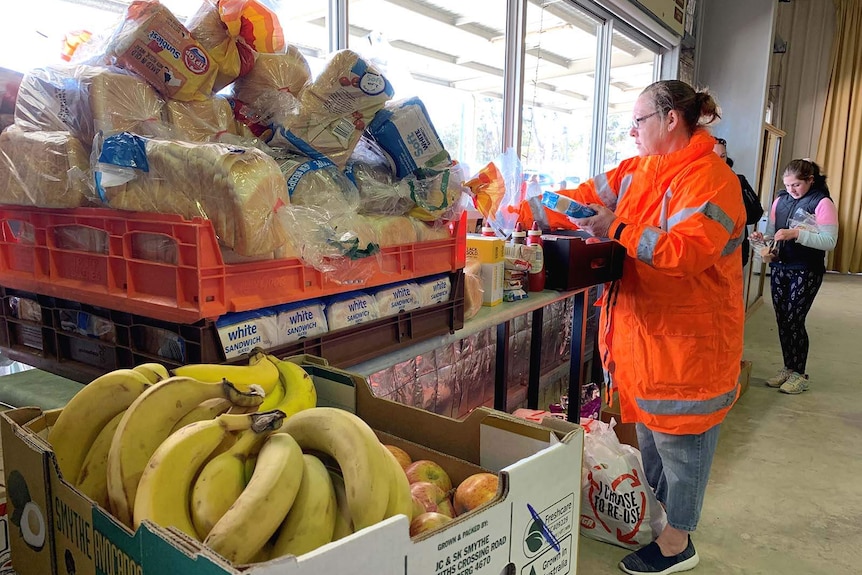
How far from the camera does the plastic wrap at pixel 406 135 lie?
1462 millimetres

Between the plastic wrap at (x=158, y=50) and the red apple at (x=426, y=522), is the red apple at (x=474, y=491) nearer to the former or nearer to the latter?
the red apple at (x=426, y=522)

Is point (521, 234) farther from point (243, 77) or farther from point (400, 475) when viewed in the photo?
point (400, 475)

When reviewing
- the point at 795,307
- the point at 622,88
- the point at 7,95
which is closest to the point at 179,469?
the point at 7,95

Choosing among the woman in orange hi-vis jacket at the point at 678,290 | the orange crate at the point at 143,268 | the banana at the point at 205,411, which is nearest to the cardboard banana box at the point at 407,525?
the banana at the point at 205,411

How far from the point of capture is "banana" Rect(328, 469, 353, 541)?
64cm

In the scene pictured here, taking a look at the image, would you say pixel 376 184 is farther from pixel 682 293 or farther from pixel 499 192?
pixel 682 293

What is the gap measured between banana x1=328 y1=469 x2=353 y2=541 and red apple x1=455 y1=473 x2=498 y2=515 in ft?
0.68

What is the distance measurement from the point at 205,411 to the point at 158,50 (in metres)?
0.82

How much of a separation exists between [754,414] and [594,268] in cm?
222

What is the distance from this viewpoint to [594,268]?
6.59ft

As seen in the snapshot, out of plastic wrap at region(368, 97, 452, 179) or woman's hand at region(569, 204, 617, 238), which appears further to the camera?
woman's hand at region(569, 204, 617, 238)

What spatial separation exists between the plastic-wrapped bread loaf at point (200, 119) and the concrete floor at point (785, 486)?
1819mm

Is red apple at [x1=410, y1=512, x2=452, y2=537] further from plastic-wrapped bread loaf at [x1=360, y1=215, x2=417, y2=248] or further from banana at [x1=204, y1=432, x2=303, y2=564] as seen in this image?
plastic-wrapped bread loaf at [x1=360, y1=215, x2=417, y2=248]

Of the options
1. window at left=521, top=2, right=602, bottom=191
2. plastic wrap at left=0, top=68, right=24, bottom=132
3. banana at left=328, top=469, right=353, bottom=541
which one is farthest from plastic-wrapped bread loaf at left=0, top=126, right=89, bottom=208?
window at left=521, top=2, right=602, bottom=191
